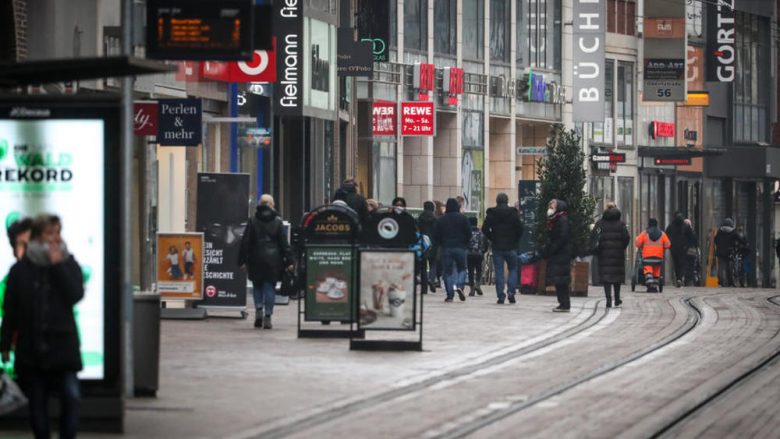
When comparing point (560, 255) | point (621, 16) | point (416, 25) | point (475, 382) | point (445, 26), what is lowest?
point (475, 382)

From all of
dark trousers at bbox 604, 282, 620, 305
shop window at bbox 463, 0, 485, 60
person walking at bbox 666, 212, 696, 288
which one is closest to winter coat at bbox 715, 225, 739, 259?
person walking at bbox 666, 212, 696, 288

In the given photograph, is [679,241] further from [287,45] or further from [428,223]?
[287,45]

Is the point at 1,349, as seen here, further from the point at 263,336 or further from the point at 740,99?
the point at 740,99

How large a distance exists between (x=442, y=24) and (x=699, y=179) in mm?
19598

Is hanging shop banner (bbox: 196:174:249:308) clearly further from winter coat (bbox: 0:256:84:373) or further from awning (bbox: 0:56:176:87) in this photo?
winter coat (bbox: 0:256:84:373)

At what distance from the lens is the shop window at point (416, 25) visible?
52031 mm

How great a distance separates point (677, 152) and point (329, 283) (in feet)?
136

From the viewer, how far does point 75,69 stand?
542 inches

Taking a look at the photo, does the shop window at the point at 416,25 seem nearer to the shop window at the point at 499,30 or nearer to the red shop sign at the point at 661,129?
the shop window at the point at 499,30

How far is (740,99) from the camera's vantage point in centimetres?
7494

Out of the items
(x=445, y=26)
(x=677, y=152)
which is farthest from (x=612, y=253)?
(x=677, y=152)

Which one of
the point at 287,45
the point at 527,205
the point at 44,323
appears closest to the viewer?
the point at 44,323

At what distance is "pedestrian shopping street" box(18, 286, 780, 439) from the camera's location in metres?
14.7

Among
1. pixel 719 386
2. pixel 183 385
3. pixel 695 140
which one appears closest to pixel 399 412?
pixel 183 385
